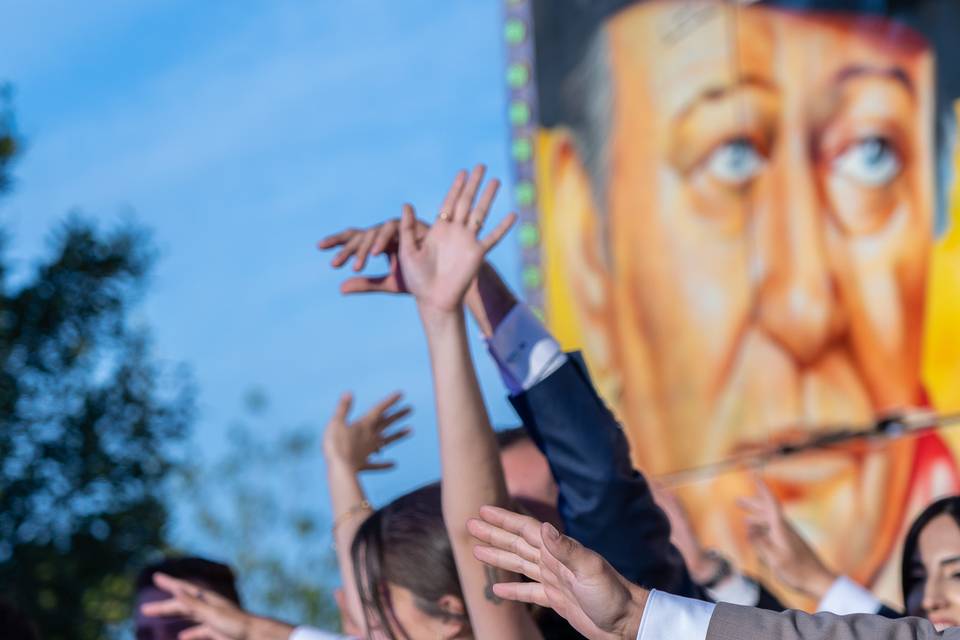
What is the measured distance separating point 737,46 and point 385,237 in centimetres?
352

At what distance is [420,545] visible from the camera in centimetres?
212

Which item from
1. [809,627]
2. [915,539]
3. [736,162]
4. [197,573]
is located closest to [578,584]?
[809,627]

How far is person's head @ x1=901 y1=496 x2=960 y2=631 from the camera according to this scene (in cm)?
219

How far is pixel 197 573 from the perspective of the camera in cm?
301

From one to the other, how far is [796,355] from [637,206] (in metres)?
1.15

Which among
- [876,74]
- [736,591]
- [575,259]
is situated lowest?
[736,591]

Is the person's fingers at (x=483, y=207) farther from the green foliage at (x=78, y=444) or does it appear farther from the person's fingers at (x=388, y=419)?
the green foliage at (x=78, y=444)

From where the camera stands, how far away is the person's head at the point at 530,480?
2.26m

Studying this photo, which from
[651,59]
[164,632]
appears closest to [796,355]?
[651,59]

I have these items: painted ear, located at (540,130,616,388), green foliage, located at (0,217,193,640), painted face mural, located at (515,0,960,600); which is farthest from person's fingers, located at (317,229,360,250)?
green foliage, located at (0,217,193,640)

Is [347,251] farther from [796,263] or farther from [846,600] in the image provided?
[796,263]

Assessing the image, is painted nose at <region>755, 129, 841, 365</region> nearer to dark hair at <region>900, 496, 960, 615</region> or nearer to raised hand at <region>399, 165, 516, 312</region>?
dark hair at <region>900, 496, 960, 615</region>

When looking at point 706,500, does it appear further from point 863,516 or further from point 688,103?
point 688,103

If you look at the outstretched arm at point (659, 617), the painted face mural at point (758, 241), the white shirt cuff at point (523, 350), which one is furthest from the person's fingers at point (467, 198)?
the painted face mural at point (758, 241)
